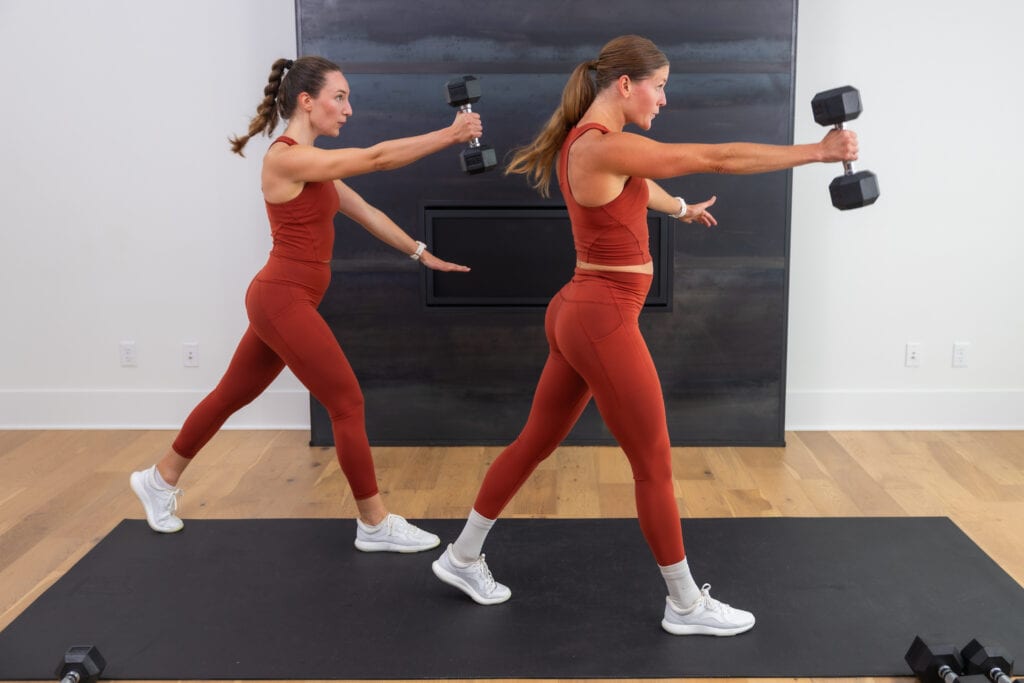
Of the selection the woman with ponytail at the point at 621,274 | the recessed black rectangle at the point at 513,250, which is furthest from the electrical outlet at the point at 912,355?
the woman with ponytail at the point at 621,274

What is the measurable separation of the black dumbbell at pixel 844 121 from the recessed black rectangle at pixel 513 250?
1841mm

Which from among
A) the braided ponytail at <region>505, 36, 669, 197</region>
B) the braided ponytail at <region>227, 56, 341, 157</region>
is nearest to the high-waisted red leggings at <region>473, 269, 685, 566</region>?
the braided ponytail at <region>505, 36, 669, 197</region>

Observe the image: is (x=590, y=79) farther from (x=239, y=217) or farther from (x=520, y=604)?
(x=239, y=217)

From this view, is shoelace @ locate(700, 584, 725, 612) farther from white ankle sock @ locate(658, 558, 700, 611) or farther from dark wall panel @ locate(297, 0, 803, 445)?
dark wall panel @ locate(297, 0, 803, 445)

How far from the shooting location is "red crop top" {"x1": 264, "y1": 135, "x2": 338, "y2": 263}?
2.81 metres

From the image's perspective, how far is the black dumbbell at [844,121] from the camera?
2092 mm

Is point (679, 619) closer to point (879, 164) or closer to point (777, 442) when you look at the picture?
point (777, 442)

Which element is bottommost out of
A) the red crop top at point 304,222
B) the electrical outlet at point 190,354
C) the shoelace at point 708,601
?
the shoelace at point 708,601

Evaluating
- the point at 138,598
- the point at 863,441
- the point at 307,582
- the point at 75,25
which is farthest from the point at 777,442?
the point at 75,25

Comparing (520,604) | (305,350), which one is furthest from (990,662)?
(305,350)

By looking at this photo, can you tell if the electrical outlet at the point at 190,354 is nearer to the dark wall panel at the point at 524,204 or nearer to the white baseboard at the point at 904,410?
the dark wall panel at the point at 524,204

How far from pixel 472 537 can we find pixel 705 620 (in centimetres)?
63

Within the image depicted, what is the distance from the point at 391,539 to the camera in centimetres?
302

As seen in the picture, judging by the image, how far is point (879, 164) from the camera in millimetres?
4160
